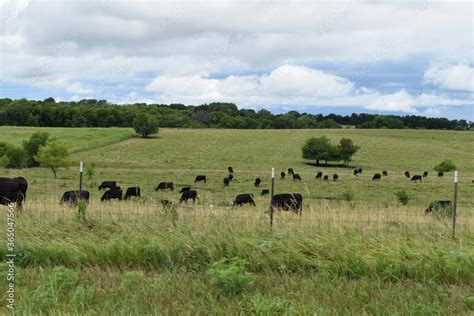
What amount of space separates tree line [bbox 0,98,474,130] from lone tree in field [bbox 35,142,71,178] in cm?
5924

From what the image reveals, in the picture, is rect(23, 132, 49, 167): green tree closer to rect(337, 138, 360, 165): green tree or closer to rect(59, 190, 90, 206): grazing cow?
rect(337, 138, 360, 165): green tree

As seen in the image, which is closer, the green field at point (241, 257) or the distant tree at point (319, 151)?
the green field at point (241, 257)

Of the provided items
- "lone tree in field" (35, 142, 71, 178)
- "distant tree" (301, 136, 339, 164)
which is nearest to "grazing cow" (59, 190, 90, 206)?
"lone tree in field" (35, 142, 71, 178)

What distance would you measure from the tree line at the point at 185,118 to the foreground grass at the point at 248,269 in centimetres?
10955

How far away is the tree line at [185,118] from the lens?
124 meters

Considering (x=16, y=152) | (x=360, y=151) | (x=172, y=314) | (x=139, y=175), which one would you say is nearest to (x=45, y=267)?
(x=172, y=314)

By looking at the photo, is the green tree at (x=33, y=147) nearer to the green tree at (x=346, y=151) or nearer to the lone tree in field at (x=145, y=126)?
the lone tree in field at (x=145, y=126)

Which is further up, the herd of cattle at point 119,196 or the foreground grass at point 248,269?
the foreground grass at point 248,269

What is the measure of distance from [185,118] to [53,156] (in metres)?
73.9

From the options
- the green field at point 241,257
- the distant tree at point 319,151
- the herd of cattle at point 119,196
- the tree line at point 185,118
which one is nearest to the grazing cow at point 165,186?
the herd of cattle at point 119,196

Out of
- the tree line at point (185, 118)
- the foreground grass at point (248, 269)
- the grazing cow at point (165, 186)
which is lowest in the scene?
the grazing cow at point (165, 186)

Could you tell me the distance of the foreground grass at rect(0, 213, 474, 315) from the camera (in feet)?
17.7

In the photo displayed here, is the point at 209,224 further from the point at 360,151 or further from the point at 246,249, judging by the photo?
the point at 360,151

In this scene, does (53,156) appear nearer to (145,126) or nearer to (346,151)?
(346,151)
